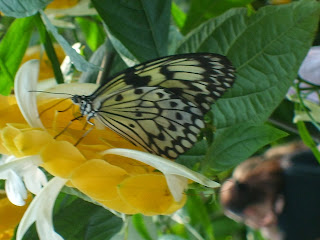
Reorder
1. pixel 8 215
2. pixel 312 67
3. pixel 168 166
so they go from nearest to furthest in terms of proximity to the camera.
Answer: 1. pixel 168 166
2. pixel 8 215
3. pixel 312 67

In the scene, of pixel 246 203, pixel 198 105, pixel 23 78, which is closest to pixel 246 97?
pixel 198 105

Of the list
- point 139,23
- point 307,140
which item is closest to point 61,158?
point 139,23

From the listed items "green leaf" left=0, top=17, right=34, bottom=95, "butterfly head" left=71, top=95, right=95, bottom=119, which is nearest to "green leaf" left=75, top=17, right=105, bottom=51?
"green leaf" left=0, top=17, right=34, bottom=95

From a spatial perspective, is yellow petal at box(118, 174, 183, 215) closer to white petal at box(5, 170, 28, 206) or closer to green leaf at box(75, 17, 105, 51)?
white petal at box(5, 170, 28, 206)

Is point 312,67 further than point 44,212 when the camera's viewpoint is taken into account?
Yes

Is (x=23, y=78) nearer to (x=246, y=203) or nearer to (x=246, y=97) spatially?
(x=246, y=97)

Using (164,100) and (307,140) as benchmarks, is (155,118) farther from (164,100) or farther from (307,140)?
(307,140)
